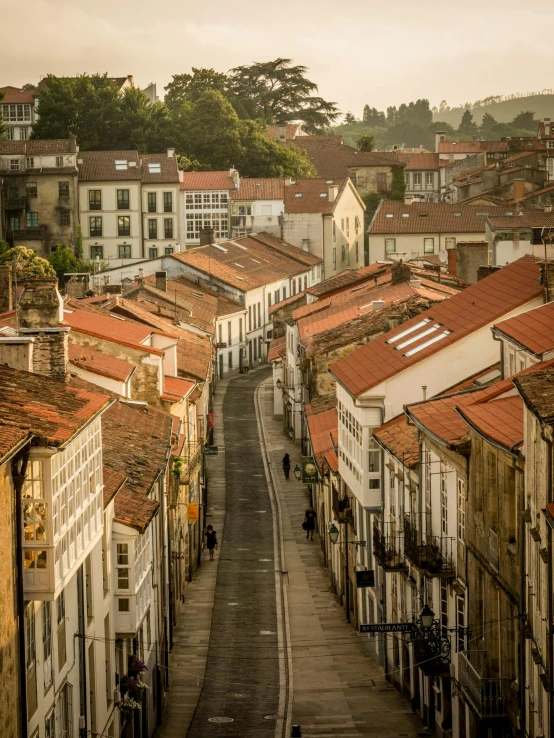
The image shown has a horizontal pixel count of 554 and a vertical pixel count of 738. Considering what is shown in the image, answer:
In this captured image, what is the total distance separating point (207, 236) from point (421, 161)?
68182 mm

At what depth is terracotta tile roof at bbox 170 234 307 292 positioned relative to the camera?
109 m

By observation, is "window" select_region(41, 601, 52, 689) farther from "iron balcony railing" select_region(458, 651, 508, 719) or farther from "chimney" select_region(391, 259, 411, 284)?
"chimney" select_region(391, 259, 411, 284)

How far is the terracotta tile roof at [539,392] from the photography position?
87.1 ft

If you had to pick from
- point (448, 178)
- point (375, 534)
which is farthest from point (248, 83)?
point (375, 534)

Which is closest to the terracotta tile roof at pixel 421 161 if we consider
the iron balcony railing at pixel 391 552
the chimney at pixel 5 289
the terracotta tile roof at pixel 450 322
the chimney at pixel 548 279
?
the chimney at pixel 5 289

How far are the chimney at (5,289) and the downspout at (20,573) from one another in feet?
93.8

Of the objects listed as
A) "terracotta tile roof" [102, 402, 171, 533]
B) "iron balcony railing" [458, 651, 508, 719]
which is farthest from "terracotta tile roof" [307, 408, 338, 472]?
"iron balcony railing" [458, 651, 508, 719]

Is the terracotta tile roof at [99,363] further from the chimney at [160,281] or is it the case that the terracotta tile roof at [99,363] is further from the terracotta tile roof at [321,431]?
the chimney at [160,281]

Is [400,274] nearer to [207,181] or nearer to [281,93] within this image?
[207,181]

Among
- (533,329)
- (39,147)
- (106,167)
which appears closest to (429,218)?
(106,167)

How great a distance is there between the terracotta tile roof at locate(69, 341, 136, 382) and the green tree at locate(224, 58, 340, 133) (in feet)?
435

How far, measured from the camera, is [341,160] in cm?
16325

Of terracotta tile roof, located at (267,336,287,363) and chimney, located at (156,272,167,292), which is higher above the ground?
chimney, located at (156,272,167,292)

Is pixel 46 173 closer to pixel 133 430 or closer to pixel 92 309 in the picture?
pixel 92 309
